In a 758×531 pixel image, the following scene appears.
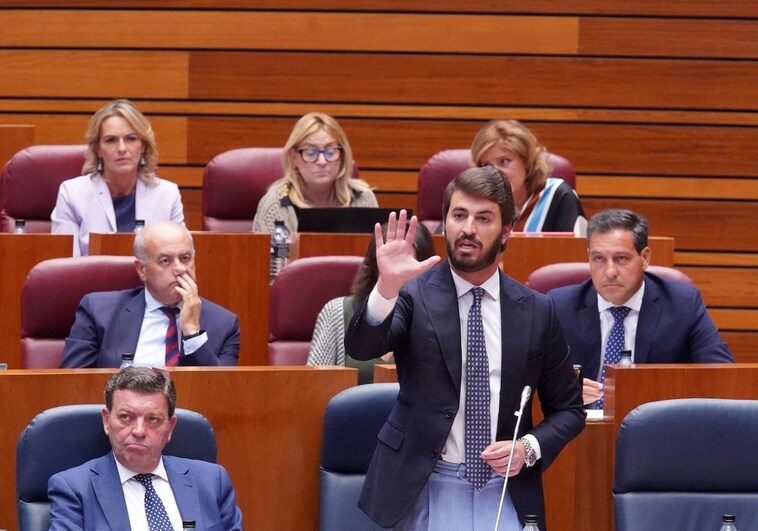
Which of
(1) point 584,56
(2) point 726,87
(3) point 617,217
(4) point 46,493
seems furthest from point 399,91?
(4) point 46,493

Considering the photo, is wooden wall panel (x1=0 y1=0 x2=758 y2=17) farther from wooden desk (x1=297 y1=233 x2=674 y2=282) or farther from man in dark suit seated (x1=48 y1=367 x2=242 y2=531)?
man in dark suit seated (x1=48 y1=367 x2=242 y2=531)

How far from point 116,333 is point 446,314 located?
1290mm

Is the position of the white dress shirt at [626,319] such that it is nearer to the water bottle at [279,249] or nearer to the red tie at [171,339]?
the red tie at [171,339]

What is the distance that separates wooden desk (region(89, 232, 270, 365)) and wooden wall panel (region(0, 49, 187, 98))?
5.91 feet

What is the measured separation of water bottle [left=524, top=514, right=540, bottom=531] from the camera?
2.22 m

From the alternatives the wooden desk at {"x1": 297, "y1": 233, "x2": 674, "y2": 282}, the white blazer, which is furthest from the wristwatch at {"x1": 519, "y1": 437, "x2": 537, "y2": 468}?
the white blazer

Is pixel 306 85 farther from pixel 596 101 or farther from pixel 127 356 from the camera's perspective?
pixel 127 356

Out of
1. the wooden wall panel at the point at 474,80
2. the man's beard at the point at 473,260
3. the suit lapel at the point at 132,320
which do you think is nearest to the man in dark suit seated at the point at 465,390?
the man's beard at the point at 473,260

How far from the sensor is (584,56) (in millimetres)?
5375

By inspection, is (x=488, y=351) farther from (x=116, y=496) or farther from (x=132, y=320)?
(x=132, y=320)

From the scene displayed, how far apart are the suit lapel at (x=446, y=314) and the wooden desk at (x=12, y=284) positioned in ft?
6.07

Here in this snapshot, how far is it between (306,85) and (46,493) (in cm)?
321

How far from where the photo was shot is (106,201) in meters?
4.43

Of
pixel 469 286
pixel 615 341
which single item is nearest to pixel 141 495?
pixel 469 286
